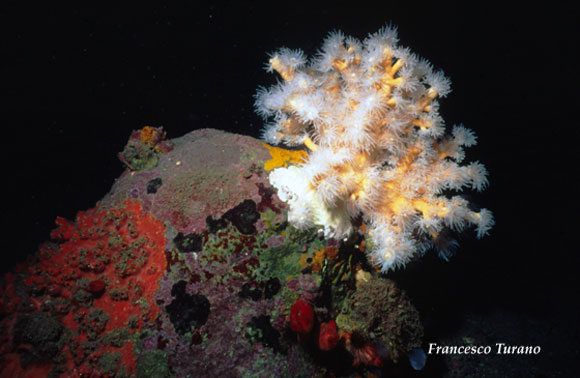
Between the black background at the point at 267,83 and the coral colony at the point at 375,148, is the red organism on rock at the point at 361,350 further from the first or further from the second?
the black background at the point at 267,83

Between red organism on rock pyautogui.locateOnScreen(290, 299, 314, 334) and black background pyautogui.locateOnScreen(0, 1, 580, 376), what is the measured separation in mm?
2247

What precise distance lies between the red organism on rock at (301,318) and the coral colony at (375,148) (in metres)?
0.73

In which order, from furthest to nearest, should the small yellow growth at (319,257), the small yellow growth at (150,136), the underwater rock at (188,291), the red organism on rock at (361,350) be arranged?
1. the small yellow growth at (150,136)
2. the red organism on rock at (361,350)
3. the small yellow growth at (319,257)
4. the underwater rock at (188,291)

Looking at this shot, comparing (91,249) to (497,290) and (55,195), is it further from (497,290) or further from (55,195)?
(55,195)

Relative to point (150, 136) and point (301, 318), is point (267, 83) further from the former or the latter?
point (301, 318)

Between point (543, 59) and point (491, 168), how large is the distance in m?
2.97

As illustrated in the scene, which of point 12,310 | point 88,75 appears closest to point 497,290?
point 12,310

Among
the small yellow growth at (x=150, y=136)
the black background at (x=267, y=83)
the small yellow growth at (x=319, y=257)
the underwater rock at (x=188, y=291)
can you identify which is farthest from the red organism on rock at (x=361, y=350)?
the small yellow growth at (x=150, y=136)

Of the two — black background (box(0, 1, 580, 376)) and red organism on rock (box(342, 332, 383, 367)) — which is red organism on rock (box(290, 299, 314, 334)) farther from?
black background (box(0, 1, 580, 376))

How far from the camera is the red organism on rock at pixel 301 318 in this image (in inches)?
94.7

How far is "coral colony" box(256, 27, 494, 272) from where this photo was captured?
224 centimetres

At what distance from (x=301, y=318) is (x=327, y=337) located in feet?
Result: 1.44

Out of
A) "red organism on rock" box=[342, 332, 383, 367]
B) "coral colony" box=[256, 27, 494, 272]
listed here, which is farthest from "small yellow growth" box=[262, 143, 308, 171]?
"red organism on rock" box=[342, 332, 383, 367]

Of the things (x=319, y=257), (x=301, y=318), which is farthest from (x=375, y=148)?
(x=301, y=318)
